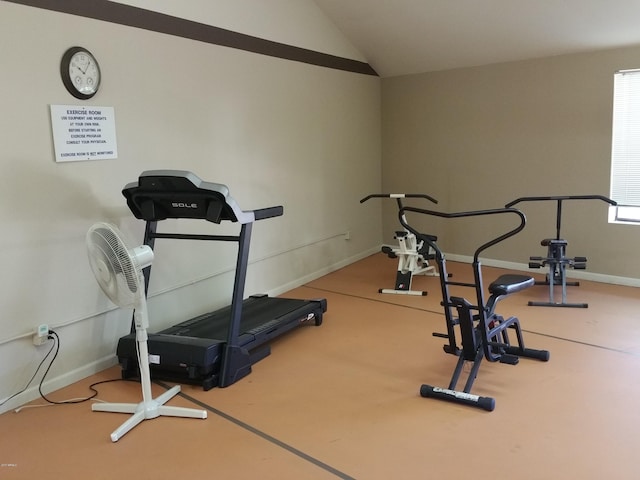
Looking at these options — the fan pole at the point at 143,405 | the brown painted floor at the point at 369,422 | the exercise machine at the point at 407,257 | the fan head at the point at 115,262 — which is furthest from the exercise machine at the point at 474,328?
the exercise machine at the point at 407,257

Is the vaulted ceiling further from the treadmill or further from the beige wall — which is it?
the treadmill

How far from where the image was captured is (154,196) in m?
3.47

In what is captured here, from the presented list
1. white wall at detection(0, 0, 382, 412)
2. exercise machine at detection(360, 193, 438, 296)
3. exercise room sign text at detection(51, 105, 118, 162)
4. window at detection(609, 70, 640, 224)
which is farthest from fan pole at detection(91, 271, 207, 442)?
window at detection(609, 70, 640, 224)

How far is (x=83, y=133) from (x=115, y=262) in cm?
119

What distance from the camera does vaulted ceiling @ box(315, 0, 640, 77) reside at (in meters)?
4.86

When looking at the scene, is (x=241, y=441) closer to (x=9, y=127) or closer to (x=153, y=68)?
(x=9, y=127)

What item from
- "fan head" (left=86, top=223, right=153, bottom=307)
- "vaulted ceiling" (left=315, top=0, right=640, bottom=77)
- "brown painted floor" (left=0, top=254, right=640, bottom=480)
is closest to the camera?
"brown painted floor" (left=0, top=254, right=640, bottom=480)

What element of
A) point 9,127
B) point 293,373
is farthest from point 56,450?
point 9,127

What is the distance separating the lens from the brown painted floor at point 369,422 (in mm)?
2617

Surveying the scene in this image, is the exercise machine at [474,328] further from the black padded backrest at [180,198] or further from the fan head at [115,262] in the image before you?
the fan head at [115,262]

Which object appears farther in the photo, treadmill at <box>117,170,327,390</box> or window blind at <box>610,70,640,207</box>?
window blind at <box>610,70,640,207</box>

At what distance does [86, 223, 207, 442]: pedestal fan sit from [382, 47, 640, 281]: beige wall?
4377 mm

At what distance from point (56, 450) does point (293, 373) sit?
1.49 meters

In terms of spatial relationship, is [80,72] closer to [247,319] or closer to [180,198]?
[180,198]
